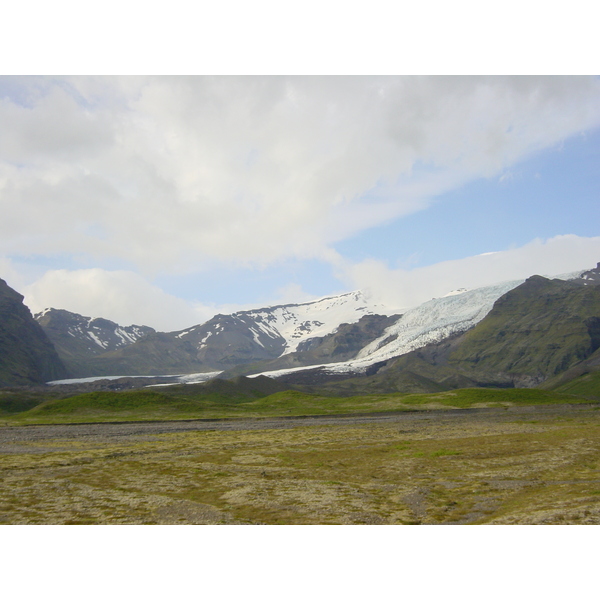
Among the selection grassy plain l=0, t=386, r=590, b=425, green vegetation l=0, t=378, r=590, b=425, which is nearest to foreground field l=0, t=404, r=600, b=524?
green vegetation l=0, t=378, r=590, b=425

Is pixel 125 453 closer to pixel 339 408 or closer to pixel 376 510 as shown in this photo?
pixel 376 510

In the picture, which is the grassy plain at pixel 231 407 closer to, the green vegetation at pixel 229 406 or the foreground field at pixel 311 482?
the green vegetation at pixel 229 406

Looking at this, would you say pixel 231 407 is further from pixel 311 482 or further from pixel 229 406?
pixel 311 482

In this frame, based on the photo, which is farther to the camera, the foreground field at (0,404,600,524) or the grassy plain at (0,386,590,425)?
the grassy plain at (0,386,590,425)

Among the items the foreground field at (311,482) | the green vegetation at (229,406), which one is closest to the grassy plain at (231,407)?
the green vegetation at (229,406)

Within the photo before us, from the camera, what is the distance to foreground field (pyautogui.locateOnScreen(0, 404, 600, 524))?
75.8 ft

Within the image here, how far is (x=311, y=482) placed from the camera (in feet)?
105

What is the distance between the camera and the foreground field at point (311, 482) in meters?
23.1

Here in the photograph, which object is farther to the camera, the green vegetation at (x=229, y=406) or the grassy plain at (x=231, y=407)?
the green vegetation at (x=229, y=406)

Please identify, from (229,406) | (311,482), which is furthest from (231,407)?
(311,482)

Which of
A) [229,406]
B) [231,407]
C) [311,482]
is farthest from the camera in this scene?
[229,406]

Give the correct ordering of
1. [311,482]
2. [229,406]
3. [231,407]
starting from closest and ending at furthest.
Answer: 1. [311,482]
2. [231,407]
3. [229,406]

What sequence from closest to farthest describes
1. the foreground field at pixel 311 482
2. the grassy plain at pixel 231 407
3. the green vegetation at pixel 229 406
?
the foreground field at pixel 311 482, the grassy plain at pixel 231 407, the green vegetation at pixel 229 406

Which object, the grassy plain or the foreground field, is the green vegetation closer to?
the grassy plain
